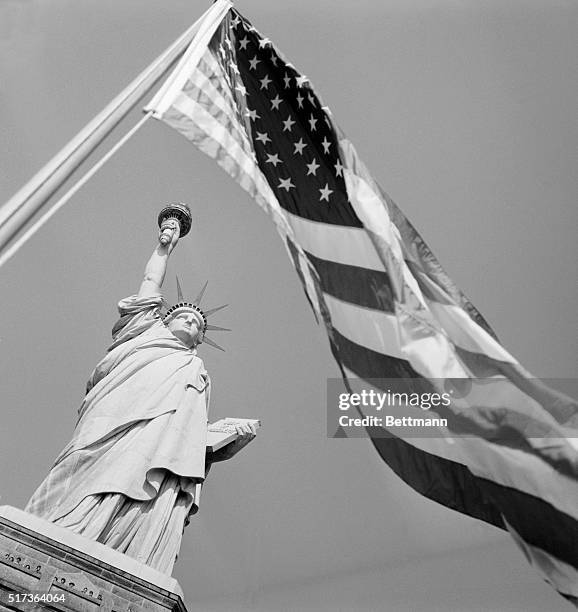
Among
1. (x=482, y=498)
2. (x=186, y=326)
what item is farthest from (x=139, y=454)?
(x=482, y=498)

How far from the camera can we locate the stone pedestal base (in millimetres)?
8398

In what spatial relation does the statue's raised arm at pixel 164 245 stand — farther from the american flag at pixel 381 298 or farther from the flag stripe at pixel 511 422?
the flag stripe at pixel 511 422

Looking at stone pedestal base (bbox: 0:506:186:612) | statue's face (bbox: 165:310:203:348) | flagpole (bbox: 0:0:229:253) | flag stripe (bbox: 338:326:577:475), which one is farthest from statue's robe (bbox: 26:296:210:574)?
flagpole (bbox: 0:0:229:253)

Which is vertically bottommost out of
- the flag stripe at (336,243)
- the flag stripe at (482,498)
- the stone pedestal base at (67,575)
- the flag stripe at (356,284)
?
the stone pedestal base at (67,575)

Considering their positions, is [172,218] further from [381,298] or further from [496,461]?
[496,461]

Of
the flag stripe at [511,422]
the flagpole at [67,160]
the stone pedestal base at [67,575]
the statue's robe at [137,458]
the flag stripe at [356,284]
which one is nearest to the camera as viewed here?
the flagpole at [67,160]

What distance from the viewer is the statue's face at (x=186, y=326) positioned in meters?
15.1

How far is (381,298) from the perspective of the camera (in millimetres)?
9320

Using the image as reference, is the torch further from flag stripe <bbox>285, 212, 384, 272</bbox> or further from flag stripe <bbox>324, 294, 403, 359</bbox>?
flag stripe <bbox>324, 294, 403, 359</bbox>

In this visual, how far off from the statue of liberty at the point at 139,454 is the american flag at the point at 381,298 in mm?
3486

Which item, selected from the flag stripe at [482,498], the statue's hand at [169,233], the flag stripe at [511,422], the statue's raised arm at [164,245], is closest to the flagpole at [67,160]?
the flag stripe at [511,422]

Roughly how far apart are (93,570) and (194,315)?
7256 millimetres

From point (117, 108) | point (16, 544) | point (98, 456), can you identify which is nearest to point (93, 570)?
point (16, 544)

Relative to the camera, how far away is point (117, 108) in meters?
8.39
